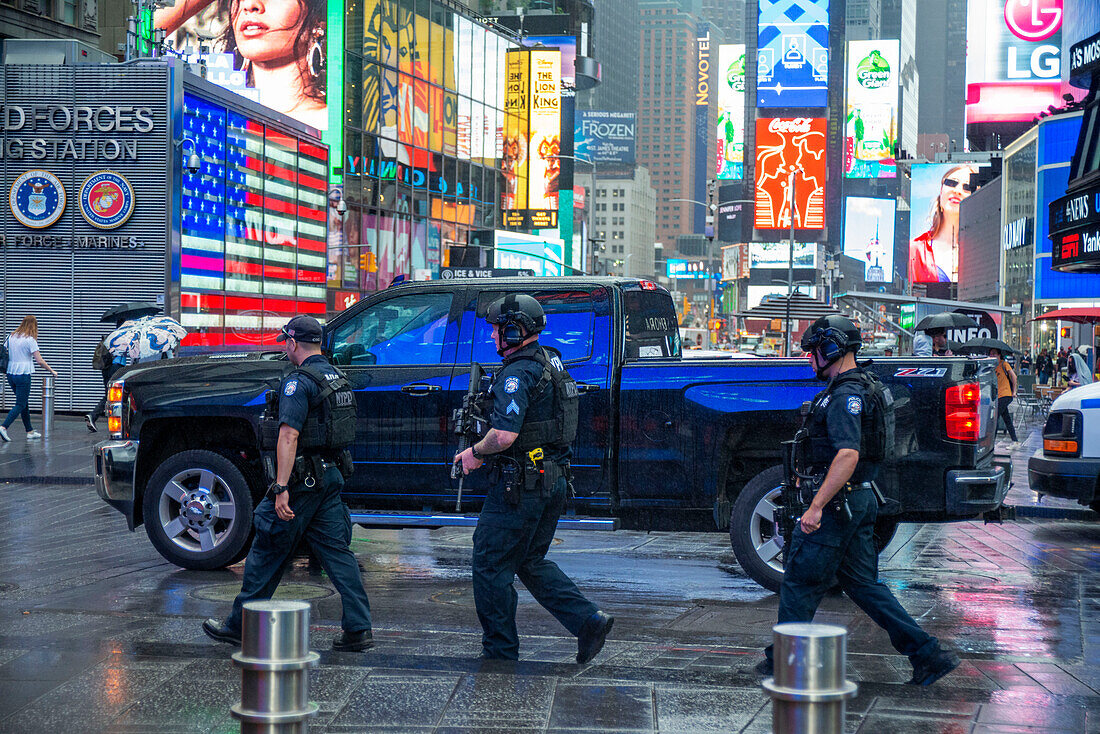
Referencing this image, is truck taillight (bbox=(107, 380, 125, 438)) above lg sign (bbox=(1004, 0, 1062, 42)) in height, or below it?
below

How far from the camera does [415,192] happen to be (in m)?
46.4

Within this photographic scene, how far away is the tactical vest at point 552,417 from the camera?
5781 mm

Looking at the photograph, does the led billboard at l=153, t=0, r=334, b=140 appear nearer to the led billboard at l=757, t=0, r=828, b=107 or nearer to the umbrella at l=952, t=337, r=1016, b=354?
the umbrella at l=952, t=337, r=1016, b=354

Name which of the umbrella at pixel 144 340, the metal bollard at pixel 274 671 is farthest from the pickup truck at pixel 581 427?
the umbrella at pixel 144 340

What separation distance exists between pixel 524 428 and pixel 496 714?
1373mm

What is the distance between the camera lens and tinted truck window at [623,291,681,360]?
8562 mm

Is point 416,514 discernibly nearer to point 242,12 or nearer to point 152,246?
point 152,246

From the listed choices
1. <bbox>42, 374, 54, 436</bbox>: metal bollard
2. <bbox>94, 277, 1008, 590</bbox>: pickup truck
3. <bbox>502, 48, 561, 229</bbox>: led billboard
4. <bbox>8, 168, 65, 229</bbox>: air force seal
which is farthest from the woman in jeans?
<bbox>502, 48, 561, 229</bbox>: led billboard

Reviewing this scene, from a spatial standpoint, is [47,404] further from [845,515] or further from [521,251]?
[521,251]

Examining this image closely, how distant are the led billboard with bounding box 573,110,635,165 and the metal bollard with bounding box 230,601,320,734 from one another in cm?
15665

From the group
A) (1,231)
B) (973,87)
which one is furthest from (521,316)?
(973,87)

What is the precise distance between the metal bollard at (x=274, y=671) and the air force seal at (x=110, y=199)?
68.9 ft

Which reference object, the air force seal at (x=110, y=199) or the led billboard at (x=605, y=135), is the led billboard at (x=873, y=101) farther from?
the air force seal at (x=110, y=199)

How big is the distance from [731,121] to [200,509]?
17493cm
